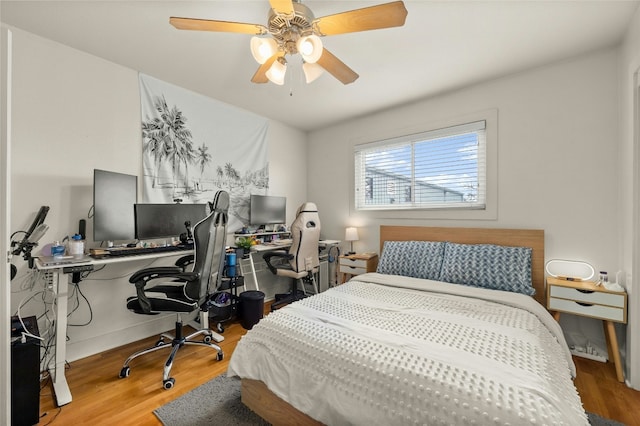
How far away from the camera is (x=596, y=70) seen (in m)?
2.40

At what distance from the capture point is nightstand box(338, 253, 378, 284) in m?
3.53

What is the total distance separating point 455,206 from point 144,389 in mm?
3330

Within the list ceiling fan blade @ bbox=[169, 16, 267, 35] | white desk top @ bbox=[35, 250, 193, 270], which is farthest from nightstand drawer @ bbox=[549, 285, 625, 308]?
white desk top @ bbox=[35, 250, 193, 270]

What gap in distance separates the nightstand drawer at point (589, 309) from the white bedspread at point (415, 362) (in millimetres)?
495

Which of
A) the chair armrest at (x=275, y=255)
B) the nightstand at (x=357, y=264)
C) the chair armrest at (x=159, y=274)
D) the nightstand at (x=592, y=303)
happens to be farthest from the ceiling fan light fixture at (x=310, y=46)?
the nightstand at (x=592, y=303)

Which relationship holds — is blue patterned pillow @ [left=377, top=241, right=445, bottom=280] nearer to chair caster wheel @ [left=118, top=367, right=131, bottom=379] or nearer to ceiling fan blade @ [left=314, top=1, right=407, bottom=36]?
ceiling fan blade @ [left=314, top=1, right=407, bottom=36]

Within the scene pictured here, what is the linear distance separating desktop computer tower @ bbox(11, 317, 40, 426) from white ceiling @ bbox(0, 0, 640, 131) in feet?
7.22

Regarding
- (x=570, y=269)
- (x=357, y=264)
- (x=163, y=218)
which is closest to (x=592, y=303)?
(x=570, y=269)

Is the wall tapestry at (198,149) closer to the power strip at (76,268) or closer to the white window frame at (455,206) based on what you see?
the power strip at (76,268)

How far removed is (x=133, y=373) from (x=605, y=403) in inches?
133

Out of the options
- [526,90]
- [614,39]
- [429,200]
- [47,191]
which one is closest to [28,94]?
[47,191]

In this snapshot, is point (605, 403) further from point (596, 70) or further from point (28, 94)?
point (28, 94)

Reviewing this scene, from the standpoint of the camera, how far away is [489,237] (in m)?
2.86

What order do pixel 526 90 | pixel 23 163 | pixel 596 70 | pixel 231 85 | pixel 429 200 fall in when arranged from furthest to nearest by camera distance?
pixel 429 200 < pixel 231 85 < pixel 526 90 < pixel 596 70 < pixel 23 163
